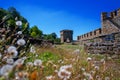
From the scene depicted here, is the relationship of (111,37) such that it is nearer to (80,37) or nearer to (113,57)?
(113,57)

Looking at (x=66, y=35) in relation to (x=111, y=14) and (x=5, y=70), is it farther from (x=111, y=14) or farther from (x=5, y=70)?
(x=5, y=70)

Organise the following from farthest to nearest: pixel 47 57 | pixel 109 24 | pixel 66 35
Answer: pixel 66 35 → pixel 109 24 → pixel 47 57

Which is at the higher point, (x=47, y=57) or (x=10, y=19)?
(x=10, y=19)

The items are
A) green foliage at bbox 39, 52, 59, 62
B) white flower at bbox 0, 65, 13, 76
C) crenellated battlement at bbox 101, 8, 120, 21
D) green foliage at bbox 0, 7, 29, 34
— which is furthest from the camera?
crenellated battlement at bbox 101, 8, 120, 21

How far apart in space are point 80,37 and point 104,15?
7496 mm

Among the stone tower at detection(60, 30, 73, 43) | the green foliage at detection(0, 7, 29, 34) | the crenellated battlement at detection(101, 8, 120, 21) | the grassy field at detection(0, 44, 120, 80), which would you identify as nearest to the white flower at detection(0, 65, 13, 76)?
the grassy field at detection(0, 44, 120, 80)

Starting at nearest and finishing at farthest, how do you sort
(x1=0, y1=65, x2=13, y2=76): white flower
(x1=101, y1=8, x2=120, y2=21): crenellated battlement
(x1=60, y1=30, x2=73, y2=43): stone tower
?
(x1=0, y1=65, x2=13, y2=76): white flower, (x1=101, y1=8, x2=120, y2=21): crenellated battlement, (x1=60, y1=30, x2=73, y2=43): stone tower

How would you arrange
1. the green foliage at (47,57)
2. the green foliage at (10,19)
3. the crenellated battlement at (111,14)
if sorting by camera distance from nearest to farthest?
the green foliage at (10,19)
the green foliage at (47,57)
the crenellated battlement at (111,14)

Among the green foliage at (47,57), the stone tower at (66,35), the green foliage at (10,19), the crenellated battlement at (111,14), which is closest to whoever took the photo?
the green foliage at (10,19)

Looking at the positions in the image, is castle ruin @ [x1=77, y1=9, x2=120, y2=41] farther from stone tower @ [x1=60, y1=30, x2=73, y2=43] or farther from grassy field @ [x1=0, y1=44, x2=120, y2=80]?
grassy field @ [x1=0, y1=44, x2=120, y2=80]

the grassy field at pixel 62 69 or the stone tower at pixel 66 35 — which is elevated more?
the stone tower at pixel 66 35

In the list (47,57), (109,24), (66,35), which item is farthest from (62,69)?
(66,35)

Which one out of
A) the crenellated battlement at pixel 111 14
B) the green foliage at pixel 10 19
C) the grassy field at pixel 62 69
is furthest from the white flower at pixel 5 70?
the crenellated battlement at pixel 111 14

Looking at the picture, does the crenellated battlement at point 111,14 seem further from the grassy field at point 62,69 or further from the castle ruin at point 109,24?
the grassy field at point 62,69
